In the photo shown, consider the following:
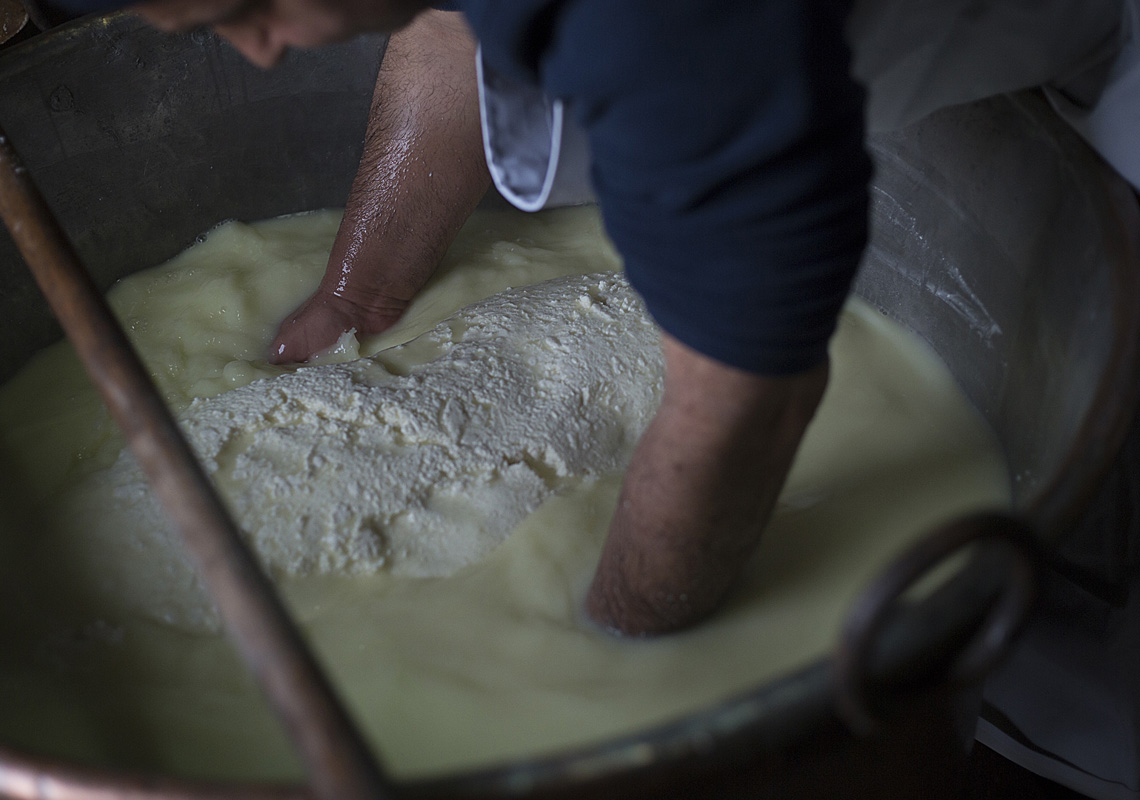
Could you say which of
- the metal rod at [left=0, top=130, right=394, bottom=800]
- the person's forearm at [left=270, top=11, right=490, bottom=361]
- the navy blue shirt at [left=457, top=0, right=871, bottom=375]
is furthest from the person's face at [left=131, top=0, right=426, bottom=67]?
the person's forearm at [left=270, top=11, right=490, bottom=361]

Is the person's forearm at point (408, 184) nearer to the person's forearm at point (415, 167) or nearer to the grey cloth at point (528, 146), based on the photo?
the person's forearm at point (415, 167)

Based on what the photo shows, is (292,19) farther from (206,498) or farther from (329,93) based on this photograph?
(329,93)

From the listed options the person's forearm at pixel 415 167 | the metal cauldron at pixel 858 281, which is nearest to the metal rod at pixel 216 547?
the metal cauldron at pixel 858 281

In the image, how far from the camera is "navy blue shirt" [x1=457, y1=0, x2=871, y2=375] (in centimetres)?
53

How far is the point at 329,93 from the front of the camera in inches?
57.0

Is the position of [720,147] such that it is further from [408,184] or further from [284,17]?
[408,184]

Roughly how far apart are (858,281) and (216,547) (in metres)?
1.03

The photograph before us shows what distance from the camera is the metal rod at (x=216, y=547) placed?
1.39ft

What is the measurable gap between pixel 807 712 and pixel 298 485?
57 cm

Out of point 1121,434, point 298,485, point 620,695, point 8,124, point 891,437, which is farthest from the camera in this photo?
point 8,124

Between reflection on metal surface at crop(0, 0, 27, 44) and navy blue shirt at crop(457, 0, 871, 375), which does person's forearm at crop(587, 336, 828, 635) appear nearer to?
navy blue shirt at crop(457, 0, 871, 375)

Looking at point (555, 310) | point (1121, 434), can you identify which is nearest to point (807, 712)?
point (1121, 434)

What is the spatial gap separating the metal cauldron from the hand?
0.32m

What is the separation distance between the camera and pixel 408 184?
1319 mm
